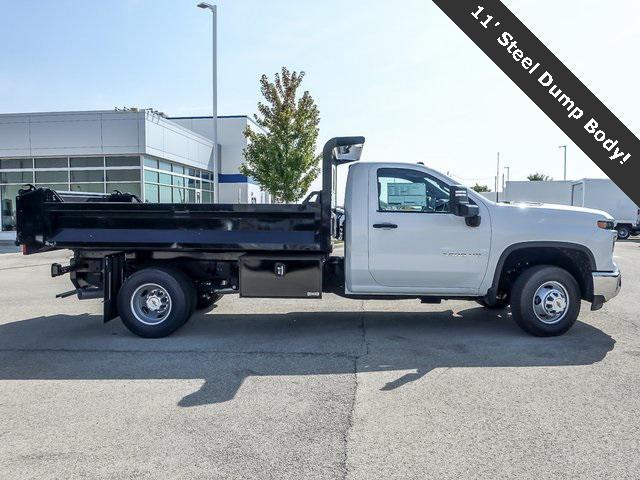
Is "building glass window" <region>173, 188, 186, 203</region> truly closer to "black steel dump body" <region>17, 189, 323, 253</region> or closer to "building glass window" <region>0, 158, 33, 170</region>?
"building glass window" <region>0, 158, 33, 170</region>

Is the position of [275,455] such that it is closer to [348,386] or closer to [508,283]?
[348,386]

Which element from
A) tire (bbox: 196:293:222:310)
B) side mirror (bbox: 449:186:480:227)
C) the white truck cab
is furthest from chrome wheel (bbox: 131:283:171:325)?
side mirror (bbox: 449:186:480:227)

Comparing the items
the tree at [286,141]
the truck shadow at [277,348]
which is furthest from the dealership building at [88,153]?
the truck shadow at [277,348]

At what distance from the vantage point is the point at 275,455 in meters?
3.54

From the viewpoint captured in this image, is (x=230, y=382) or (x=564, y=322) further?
(x=564, y=322)

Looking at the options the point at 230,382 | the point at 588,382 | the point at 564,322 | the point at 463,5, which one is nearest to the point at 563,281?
the point at 564,322

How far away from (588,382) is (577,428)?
46.0 inches

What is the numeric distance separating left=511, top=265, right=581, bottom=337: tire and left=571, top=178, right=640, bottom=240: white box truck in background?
2765 centimetres

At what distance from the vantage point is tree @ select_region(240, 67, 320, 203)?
2180 centimetres

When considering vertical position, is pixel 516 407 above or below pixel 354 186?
below

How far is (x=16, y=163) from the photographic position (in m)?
25.3

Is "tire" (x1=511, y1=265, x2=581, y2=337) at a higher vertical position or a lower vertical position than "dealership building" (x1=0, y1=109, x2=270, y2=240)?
lower

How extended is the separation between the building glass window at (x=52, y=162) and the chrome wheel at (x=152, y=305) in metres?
20.6

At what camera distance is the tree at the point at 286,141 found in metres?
21.8
